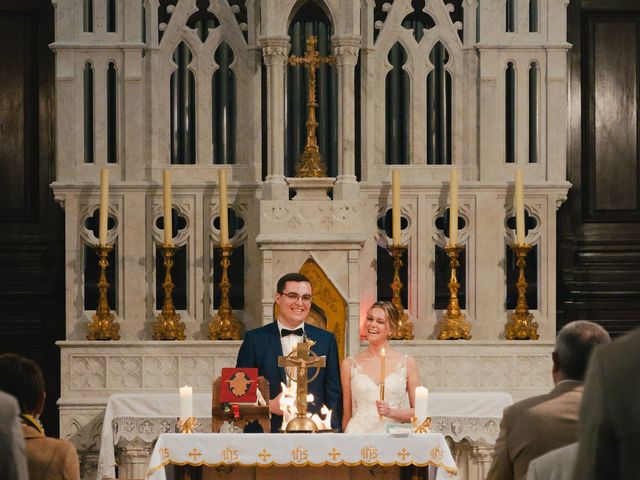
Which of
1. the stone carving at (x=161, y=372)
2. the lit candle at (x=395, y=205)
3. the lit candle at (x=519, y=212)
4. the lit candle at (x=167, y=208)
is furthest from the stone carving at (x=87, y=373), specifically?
the lit candle at (x=519, y=212)

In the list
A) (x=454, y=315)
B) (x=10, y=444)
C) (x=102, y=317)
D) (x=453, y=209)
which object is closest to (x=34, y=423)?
(x=10, y=444)

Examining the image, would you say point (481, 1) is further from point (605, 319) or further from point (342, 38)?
point (605, 319)

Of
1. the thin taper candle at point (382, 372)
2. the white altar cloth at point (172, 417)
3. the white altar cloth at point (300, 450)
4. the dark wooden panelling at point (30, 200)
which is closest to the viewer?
the white altar cloth at point (300, 450)

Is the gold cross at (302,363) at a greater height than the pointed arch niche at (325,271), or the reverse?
the pointed arch niche at (325,271)

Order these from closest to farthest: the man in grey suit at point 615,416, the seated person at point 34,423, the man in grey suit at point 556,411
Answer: the man in grey suit at point 615,416
the seated person at point 34,423
the man in grey suit at point 556,411

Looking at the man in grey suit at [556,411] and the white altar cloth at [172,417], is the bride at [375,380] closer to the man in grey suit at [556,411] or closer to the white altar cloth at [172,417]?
the white altar cloth at [172,417]

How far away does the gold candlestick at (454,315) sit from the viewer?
8445 mm

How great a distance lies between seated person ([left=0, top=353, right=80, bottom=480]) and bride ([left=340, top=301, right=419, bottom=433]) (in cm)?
311

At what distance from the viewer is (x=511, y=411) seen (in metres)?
3.55

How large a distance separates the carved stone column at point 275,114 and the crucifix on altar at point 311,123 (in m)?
0.11

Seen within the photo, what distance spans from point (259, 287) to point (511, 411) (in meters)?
5.37

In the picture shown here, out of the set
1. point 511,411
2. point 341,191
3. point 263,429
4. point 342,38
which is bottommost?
point 263,429

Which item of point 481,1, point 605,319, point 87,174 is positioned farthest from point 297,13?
point 605,319

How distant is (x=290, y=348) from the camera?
6.18 meters
